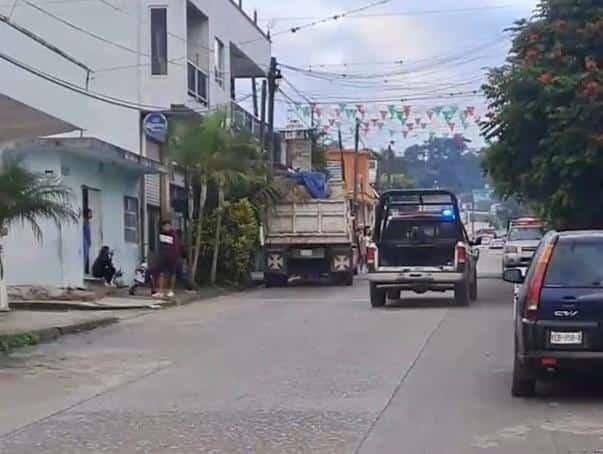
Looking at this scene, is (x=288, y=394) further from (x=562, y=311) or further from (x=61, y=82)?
(x=61, y=82)

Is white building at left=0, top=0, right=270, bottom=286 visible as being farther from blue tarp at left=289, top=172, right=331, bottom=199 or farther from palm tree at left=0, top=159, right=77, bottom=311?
palm tree at left=0, top=159, right=77, bottom=311

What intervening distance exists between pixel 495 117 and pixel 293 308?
6.65 meters

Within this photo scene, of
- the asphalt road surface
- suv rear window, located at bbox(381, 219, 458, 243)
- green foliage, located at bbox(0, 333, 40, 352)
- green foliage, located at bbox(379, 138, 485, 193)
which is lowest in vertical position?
the asphalt road surface

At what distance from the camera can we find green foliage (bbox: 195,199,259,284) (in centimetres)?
3644

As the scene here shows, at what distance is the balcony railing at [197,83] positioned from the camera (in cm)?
3747

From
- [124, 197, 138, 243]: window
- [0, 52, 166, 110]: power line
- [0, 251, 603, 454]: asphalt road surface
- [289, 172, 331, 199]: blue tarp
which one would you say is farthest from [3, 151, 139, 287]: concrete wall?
[289, 172, 331, 199]: blue tarp

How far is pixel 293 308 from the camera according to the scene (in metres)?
27.7

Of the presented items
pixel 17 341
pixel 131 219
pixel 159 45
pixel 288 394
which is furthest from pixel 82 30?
pixel 288 394

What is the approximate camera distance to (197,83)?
3844 centimetres

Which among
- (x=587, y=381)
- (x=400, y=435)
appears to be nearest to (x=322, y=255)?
(x=587, y=381)

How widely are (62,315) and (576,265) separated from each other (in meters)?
14.1

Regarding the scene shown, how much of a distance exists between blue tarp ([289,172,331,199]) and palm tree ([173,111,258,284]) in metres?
3.60

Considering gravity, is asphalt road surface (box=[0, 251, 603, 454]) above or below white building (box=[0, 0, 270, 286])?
below

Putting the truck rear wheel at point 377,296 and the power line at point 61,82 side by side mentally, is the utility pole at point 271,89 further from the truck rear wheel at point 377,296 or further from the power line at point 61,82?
the truck rear wheel at point 377,296
